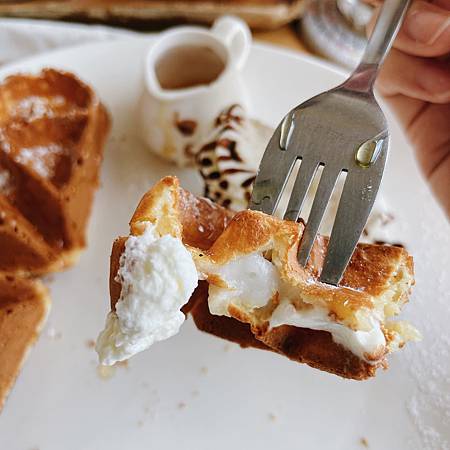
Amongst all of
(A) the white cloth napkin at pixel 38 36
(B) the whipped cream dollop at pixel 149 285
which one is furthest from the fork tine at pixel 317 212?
(A) the white cloth napkin at pixel 38 36

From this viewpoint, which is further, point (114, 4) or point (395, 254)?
point (114, 4)

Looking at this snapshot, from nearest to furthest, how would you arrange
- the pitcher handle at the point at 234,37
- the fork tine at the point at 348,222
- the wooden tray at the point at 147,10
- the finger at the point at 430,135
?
the fork tine at the point at 348,222 < the finger at the point at 430,135 < the pitcher handle at the point at 234,37 < the wooden tray at the point at 147,10

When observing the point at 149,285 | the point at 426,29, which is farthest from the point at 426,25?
the point at 149,285

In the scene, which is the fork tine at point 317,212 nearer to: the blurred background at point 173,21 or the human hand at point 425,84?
the human hand at point 425,84

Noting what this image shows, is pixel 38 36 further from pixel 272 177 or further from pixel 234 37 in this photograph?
pixel 272 177

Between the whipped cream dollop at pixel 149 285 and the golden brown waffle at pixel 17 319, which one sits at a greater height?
the whipped cream dollop at pixel 149 285

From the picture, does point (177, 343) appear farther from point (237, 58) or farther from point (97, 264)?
point (237, 58)

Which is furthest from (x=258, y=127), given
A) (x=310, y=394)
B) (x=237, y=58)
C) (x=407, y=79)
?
(x=310, y=394)

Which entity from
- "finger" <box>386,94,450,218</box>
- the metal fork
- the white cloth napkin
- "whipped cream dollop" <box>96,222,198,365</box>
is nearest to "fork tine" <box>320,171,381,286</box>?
the metal fork
